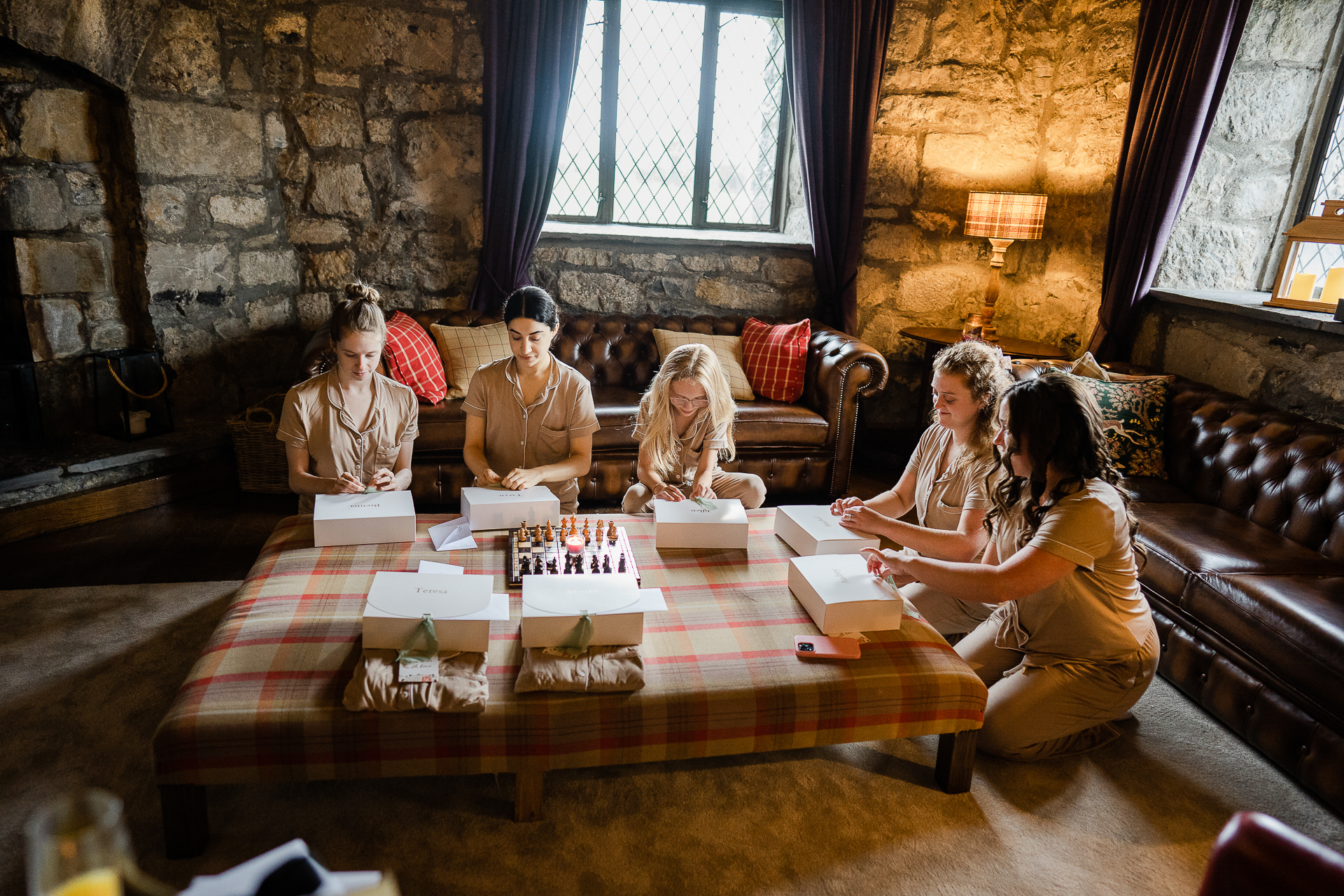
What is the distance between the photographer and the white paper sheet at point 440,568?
1.84 meters

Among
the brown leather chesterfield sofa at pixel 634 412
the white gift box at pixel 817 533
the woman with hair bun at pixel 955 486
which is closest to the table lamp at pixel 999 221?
the brown leather chesterfield sofa at pixel 634 412

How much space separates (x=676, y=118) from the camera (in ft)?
14.9

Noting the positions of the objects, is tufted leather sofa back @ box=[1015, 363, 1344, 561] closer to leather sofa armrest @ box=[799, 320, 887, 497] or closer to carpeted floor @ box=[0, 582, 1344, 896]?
carpeted floor @ box=[0, 582, 1344, 896]

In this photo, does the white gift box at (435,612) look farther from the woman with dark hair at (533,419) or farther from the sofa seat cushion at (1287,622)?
the sofa seat cushion at (1287,622)

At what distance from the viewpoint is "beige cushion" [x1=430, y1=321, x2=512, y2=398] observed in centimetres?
359

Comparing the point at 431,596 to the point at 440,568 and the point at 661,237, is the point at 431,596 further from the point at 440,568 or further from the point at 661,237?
the point at 661,237

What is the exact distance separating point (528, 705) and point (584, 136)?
3703mm

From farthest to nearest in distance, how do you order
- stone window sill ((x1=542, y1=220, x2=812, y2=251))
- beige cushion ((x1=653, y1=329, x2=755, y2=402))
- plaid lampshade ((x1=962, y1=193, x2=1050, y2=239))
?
stone window sill ((x1=542, y1=220, x2=812, y2=251)), plaid lampshade ((x1=962, y1=193, x2=1050, y2=239)), beige cushion ((x1=653, y1=329, x2=755, y2=402))

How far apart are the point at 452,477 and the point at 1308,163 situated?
4.14 metres

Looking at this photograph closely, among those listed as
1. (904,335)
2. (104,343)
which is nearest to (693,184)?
(904,335)

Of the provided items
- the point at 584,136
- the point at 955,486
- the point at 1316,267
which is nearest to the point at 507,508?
the point at 955,486

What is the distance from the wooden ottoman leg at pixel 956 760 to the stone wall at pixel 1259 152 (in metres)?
Answer: 3.04

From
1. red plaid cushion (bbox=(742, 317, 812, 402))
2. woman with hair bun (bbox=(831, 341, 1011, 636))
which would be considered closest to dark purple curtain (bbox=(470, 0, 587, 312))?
red plaid cushion (bbox=(742, 317, 812, 402))

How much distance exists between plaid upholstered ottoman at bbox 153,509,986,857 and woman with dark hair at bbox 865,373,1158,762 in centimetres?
20
